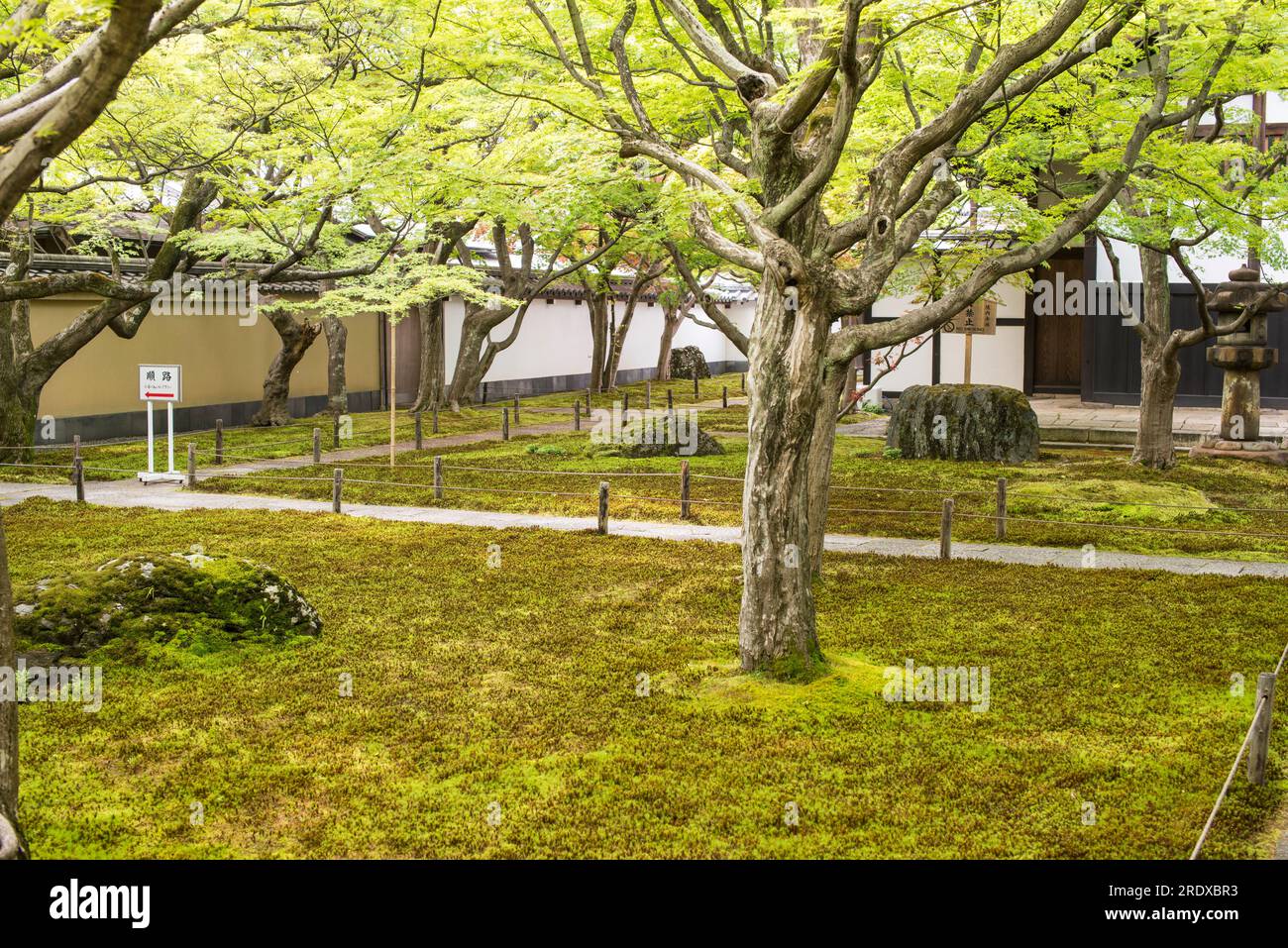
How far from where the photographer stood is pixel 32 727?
876 cm

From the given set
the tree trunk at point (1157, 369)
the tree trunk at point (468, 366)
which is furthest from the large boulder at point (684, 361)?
the tree trunk at point (1157, 369)

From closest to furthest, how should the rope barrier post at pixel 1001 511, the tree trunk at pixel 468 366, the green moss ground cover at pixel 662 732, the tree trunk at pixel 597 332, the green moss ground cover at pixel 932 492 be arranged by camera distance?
1. the green moss ground cover at pixel 662 732
2. the rope barrier post at pixel 1001 511
3. the green moss ground cover at pixel 932 492
4. the tree trunk at pixel 468 366
5. the tree trunk at pixel 597 332

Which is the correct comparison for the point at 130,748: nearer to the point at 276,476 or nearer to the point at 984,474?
the point at 276,476

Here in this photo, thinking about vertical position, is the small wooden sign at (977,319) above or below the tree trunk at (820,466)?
above

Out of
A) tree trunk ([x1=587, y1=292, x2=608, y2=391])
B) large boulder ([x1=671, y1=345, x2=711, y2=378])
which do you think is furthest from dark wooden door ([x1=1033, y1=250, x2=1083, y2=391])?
large boulder ([x1=671, y1=345, x2=711, y2=378])

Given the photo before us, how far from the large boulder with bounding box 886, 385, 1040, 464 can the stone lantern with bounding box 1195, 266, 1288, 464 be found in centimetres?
338

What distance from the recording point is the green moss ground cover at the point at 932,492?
16.6m

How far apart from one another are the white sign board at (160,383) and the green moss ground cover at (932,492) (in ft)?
5.70

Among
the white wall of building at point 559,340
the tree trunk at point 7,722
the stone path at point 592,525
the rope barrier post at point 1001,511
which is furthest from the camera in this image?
the white wall of building at point 559,340

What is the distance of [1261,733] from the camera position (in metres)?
7.50

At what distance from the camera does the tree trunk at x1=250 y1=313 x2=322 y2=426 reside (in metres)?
29.8

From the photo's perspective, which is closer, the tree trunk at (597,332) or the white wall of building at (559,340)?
the white wall of building at (559,340)

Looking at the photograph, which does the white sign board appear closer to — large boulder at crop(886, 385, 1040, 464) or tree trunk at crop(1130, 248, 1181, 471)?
large boulder at crop(886, 385, 1040, 464)

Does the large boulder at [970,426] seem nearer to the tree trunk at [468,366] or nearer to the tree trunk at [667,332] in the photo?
the tree trunk at [468,366]
